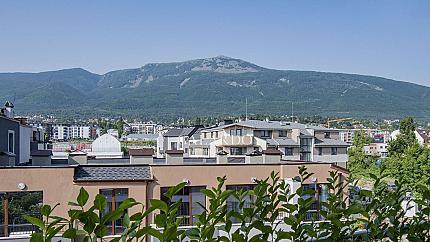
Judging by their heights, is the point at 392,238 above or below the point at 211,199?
below

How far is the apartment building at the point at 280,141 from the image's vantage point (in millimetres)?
33719

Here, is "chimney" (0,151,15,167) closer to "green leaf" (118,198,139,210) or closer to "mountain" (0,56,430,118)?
"green leaf" (118,198,139,210)

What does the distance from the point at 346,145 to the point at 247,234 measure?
120 ft

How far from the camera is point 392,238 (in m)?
1.48

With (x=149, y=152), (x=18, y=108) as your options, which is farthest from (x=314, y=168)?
(x=18, y=108)

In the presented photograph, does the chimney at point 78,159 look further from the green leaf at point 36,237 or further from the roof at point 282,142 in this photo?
the roof at point 282,142

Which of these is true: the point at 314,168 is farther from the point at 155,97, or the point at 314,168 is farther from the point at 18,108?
the point at 155,97

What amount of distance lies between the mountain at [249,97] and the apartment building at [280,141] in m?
102

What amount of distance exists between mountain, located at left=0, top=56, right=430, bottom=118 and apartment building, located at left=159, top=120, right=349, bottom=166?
336 ft

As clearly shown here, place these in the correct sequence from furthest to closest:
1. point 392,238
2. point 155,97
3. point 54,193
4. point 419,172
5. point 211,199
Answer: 1. point 155,97
2. point 419,172
3. point 54,193
4. point 392,238
5. point 211,199

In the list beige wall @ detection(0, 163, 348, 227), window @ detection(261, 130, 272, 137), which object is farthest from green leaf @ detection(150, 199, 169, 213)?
window @ detection(261, 130, 272, 137)

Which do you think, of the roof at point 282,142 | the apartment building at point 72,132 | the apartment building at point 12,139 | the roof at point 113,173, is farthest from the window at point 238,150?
the apartment building at point 72,132

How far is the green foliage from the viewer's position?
3.03 ft

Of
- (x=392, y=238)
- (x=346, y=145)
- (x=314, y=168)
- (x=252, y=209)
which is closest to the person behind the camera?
(x=252, y=209)
